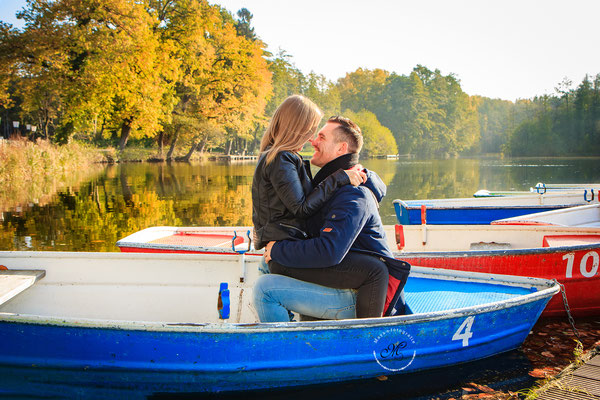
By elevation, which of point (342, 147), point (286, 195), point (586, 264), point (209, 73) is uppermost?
point (209, 73)

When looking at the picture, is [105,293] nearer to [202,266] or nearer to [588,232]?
[202,266]

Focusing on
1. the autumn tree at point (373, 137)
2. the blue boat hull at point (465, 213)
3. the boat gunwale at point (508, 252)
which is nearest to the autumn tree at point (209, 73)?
the blue boat hull at point (465, 213)

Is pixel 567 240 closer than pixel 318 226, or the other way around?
pixel 318 226

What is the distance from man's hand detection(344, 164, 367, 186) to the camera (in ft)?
11.2

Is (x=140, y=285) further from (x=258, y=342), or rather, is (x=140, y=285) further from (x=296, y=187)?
(x=296, y=187)

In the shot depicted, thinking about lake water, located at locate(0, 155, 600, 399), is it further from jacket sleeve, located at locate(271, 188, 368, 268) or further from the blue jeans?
jacket sleeve, located at locate(271, 188, 368, 268)

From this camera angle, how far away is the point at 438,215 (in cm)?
1130

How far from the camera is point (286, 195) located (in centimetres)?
339

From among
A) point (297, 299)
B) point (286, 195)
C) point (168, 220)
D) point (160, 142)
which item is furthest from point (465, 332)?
point (160, 142)

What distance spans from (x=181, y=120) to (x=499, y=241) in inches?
1469

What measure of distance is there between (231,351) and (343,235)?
1.41m

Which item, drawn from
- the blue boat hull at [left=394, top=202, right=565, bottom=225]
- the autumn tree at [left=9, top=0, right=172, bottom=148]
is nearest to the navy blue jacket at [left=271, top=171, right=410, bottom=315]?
the blue boat hull at [left=394, top=202, right=565, bottom=225]

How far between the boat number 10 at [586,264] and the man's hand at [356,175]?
3993 mm

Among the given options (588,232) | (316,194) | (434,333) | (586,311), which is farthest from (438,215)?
(316,194)
